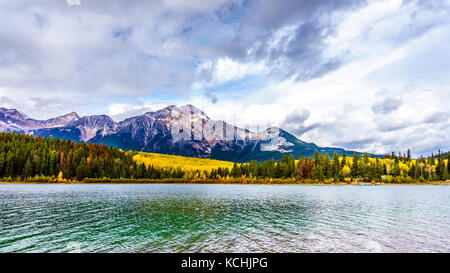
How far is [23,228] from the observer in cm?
3759

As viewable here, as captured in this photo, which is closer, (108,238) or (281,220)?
(108,238)

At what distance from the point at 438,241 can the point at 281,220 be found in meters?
22.6

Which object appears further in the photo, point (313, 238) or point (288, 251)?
point (313, 238)

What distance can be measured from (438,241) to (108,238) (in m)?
41.6

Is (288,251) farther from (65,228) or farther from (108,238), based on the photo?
(65,228)

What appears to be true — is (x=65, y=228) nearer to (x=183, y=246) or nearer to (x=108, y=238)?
(x=108, y=238)

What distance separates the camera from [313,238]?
3388cm
